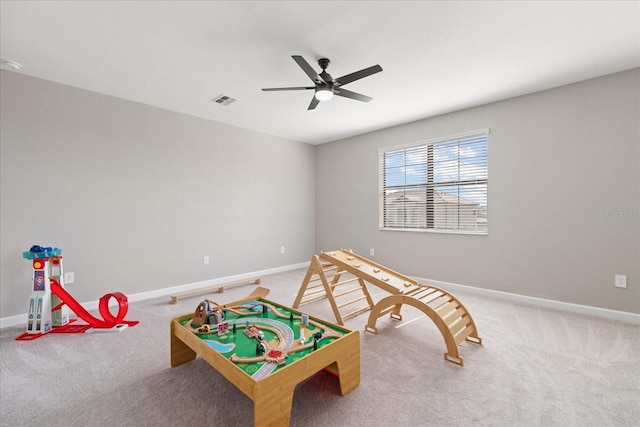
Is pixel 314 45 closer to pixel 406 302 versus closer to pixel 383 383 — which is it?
pixel 406 302

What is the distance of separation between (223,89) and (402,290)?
301cm

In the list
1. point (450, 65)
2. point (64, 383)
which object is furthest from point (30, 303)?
point (450, 65)

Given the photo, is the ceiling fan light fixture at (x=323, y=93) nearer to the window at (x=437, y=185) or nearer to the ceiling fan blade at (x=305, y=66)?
the ceiling fan blade at (x=305, y=66)

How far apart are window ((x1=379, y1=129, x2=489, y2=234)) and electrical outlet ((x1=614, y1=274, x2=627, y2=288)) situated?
132 cm

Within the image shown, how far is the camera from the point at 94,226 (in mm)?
3402

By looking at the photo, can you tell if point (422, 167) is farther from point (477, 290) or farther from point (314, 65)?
point (314, 65)

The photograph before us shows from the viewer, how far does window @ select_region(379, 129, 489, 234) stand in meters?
3.96

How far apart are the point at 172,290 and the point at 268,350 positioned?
2.96 meters

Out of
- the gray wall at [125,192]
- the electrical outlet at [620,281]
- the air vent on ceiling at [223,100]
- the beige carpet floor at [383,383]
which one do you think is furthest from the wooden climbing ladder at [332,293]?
the electrical outlet at [620,281]

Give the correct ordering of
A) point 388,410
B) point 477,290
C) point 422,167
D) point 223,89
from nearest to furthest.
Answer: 1. point 388,410
2. point 223,89
3. point 477,290
4. point 422,167

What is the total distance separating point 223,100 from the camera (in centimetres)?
364

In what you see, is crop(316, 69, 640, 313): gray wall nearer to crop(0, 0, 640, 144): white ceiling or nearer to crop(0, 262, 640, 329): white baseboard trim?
crop(0, 262, 640, 329): white baseboard trim

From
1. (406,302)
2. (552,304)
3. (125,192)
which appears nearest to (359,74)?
(406,302)

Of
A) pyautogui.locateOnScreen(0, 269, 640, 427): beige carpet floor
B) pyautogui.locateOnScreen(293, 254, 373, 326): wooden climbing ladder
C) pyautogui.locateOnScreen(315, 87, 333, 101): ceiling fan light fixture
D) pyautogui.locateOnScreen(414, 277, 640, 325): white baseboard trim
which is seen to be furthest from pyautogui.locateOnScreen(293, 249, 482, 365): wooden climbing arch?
pyautogui.locateOnScreen(315, 87, 333, 101): ceiling fan light fixture
